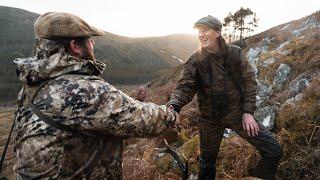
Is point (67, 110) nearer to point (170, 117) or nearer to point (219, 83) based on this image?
point (170, 117)

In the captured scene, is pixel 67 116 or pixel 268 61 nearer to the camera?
pixel 67 116

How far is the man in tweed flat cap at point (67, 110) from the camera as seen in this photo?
3199 mm

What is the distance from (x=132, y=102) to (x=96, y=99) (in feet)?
1.16

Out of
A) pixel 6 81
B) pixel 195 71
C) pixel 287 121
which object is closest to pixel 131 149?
pixel 287 121

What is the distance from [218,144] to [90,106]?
3.11m

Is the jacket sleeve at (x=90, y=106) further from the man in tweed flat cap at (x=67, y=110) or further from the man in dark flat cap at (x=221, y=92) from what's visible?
the man in dark flat cap at (x=221, y=92)

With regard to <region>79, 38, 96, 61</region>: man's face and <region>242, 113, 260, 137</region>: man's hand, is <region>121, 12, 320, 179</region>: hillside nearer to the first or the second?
<region>242, 113, 260, 137</region>: man's hand

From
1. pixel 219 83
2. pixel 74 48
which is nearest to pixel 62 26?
pixel 74 48

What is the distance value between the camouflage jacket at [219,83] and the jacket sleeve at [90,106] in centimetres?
200

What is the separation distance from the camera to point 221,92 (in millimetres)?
5508

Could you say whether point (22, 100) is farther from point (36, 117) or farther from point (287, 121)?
point (287, 121)

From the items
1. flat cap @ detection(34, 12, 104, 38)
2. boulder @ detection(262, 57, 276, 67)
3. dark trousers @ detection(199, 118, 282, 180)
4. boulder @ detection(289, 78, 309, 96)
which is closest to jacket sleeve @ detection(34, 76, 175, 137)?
flat cap @ detection(34, 12, 104, 38)

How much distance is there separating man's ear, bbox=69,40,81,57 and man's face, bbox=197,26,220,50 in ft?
7.50

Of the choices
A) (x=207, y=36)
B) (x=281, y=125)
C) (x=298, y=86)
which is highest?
(x=207, y=36)
